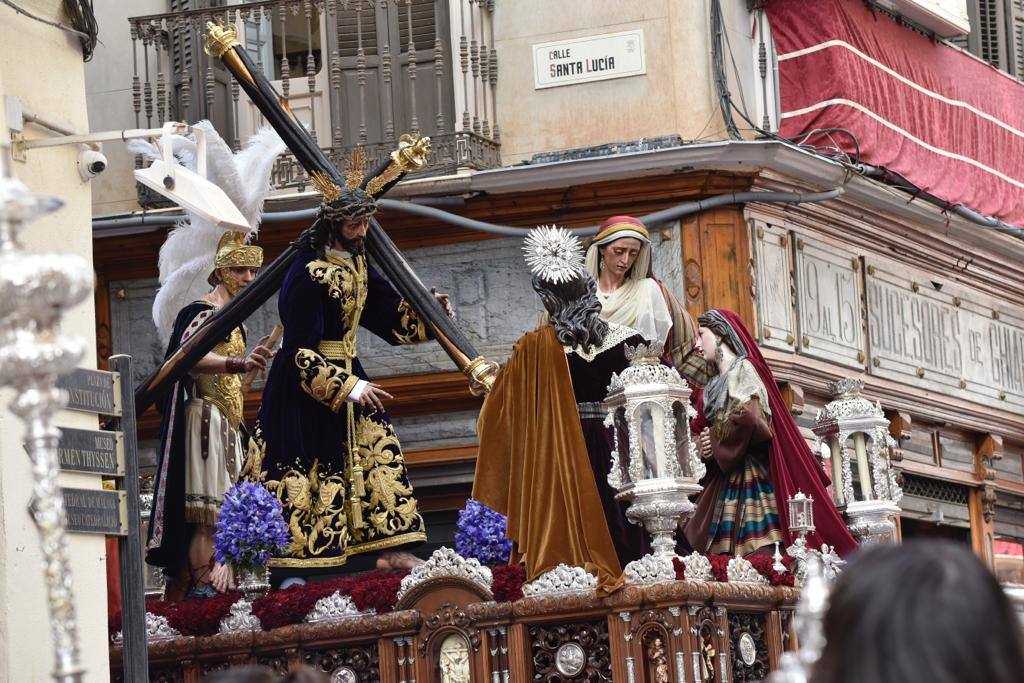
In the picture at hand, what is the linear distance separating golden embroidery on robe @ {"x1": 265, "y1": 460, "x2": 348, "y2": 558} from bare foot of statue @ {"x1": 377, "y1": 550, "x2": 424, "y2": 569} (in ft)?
0.64

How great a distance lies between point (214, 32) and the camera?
987cm

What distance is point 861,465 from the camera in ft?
31.4

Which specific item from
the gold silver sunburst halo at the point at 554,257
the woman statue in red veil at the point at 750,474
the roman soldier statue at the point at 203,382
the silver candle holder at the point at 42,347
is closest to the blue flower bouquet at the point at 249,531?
the roman soldier statue at the point at 203,382

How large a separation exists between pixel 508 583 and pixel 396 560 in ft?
3.98

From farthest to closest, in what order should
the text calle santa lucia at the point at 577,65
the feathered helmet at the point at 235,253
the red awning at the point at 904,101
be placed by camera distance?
the red awning at the point at 904,101
the text calle santa lucia at the point at 577,65
the feathered helmet at the point at 235,253

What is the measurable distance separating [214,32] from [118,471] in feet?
9.15

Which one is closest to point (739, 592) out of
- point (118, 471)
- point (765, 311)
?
point (118, 471)

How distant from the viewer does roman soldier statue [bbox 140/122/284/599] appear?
32.1ft

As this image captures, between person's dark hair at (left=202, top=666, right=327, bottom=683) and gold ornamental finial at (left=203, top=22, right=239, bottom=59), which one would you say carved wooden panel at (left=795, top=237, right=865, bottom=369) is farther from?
person's dark hair at (left=202, top=666, right=327, bottom=683)

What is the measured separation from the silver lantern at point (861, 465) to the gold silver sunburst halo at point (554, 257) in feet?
5.99

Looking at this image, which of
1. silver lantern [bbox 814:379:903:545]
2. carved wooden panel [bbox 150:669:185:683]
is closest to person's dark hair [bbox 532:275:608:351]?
silver lantern [bbox 814:379:903:545]

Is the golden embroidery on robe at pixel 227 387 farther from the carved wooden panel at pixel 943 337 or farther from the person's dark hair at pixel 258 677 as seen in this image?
the person's dark hair at pixel 258 677

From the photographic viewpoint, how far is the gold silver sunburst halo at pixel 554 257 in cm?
845

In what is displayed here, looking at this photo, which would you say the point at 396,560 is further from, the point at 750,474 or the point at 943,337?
the point at 943,337
